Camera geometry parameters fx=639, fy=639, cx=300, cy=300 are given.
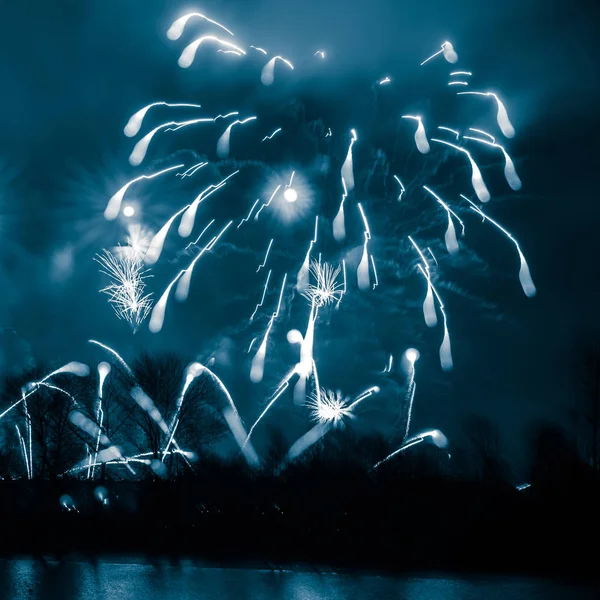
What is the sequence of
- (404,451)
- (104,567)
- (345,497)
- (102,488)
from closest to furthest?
(104,567) < (345,497) < (102,488) < (404,451)

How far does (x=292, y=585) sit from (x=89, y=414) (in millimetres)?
25969

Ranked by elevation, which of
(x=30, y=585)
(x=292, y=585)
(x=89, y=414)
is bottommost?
(x=292, y=585)

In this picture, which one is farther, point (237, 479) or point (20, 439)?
point (20, 439)

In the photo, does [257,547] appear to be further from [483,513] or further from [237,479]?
[483,513]

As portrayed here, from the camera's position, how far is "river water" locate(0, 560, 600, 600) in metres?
11.3

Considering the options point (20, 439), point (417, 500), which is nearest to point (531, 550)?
point (417, 500)

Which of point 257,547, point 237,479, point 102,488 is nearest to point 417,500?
point 257,547

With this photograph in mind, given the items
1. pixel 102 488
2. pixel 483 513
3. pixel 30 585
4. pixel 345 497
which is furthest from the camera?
pixel 102 488

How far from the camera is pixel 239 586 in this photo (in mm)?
12227

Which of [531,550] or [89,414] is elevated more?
[89,414]

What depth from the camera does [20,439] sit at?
39.4 m

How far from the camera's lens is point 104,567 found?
1445 cm

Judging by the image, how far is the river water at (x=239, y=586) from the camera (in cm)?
1127

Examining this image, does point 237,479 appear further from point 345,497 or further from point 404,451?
point 404,451
